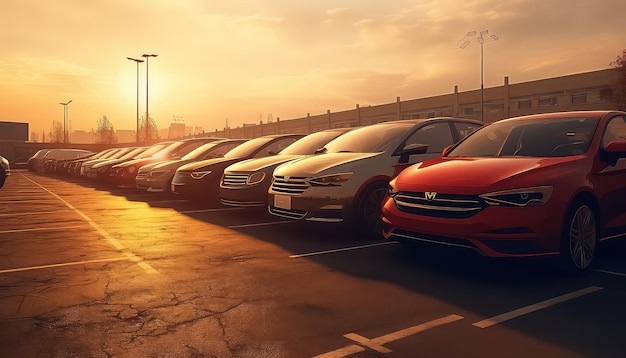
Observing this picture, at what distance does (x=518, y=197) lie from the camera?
14.8ft

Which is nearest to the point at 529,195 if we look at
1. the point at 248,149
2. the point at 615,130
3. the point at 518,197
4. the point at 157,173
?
the point at 518,197

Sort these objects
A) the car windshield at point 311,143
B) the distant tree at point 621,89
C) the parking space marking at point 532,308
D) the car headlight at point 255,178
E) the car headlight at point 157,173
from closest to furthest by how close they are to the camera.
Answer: the parking space marking at point 532,308, the car headlight at point 255,178, the car windshield at point 311,143, the car headlight at point 157,173, the distant tree at point 621,89

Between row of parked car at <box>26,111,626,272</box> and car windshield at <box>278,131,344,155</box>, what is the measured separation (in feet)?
3.49

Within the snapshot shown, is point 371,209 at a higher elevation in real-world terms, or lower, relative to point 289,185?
lower

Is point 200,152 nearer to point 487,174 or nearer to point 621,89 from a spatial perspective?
point 487,174

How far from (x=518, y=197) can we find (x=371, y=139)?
11.1 ft

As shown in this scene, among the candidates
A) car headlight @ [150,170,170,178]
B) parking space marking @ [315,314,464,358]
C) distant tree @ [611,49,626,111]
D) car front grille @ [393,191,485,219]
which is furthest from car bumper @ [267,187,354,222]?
distant tree @ [611,49,626,111]

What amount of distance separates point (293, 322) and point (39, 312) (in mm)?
1963

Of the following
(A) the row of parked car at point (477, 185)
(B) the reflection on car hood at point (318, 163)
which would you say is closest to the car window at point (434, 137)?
(A) the row of parked car at point (477, 185)

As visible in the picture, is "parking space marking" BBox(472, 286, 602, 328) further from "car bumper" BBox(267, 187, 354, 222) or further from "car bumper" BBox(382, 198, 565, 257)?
"car bumper" BBox(267, 187, 354, 222)

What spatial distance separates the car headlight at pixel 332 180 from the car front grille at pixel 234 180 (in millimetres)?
2291

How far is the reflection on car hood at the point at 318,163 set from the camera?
6.74m

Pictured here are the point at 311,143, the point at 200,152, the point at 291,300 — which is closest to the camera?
the point at 291,300

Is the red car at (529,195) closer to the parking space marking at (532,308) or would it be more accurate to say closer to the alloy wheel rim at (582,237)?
the alloy wheel rim at (582,237)
